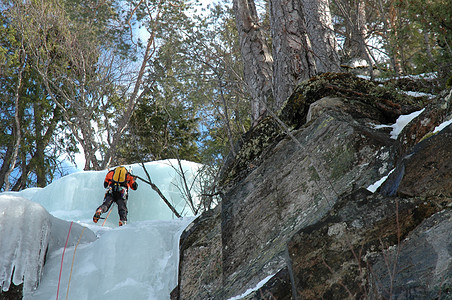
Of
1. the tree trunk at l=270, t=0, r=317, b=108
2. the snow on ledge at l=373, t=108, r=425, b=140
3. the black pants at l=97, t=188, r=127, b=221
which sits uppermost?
the tree trunk at l=270, t=0, r=317, b=108

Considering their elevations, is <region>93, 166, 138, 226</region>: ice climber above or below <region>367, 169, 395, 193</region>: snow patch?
above

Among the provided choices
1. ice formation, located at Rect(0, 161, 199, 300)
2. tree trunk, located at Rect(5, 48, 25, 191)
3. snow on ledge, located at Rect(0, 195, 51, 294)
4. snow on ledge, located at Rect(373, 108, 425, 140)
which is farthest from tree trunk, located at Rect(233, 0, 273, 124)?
tree trunk, located at Rect(5, 48, 25, 191)

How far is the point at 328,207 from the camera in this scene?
96.0 inches

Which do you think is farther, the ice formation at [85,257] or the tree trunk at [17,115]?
the tree trunk at [17,115]

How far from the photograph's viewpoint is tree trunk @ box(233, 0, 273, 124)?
6281mm

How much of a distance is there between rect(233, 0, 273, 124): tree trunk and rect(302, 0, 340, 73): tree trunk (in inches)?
43.9

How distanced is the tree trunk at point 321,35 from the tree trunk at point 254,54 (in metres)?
1.12

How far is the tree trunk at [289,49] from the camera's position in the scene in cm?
498

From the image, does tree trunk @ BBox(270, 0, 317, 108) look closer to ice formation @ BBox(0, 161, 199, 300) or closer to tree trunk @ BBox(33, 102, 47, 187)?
ice formation @ BBox(0, 161, 199, 300)

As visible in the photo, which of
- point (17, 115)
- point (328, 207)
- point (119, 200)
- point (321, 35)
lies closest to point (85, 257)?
point (119, 200)

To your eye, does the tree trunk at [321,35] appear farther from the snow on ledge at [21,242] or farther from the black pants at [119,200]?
the black pants at [119,200]

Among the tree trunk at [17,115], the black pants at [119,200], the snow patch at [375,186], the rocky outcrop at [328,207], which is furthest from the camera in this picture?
the tree trunk at [17,115]

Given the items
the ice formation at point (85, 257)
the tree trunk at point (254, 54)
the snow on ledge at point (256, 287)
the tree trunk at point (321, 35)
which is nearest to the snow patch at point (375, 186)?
the snow on ledge at point (256, 287)

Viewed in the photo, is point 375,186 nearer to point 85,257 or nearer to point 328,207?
point 328,207
